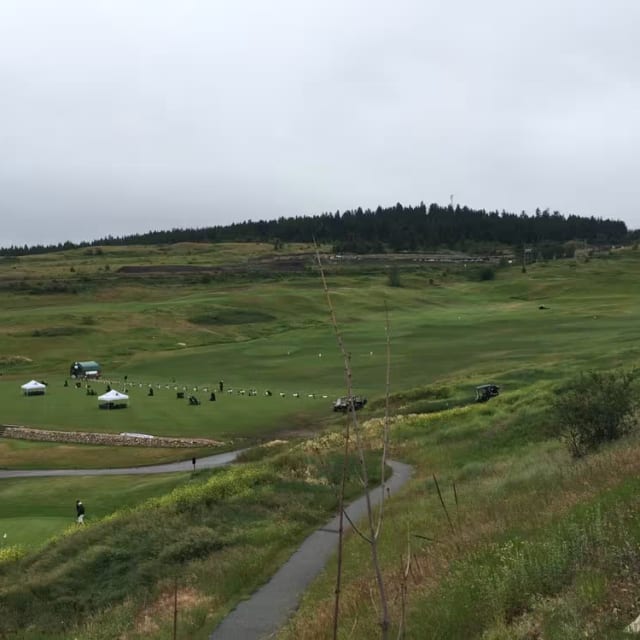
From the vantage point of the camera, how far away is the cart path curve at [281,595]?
14680mm

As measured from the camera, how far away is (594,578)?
8336 mm

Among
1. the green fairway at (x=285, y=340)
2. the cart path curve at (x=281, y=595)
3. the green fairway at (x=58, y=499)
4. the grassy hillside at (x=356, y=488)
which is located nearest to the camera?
the grassy hillside at (x=356, y=488)

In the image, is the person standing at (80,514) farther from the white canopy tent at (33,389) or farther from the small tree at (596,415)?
the white canopy tent at (33,389)

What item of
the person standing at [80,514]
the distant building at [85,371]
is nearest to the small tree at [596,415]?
the person standing at [80,514]

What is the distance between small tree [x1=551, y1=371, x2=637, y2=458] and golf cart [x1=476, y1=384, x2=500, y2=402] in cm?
2354

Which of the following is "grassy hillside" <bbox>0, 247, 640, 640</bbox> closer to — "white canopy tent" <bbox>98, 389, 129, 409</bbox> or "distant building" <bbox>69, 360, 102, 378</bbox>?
"white canopy tent" <bbox>98, 389, 129, 409</bbox>

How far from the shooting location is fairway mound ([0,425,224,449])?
45.4 metres

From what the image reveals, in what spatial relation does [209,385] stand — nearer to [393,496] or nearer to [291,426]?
[291,426]

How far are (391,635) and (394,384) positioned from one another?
5272cm

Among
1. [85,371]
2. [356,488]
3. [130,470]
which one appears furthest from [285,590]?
[85,371]

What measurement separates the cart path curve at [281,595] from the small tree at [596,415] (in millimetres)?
6766

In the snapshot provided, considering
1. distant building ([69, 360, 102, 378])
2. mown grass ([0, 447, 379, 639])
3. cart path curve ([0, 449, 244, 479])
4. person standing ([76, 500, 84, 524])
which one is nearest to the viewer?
mown grass ([0, 447, 379, 639])

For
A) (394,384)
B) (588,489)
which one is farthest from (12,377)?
(588,489)

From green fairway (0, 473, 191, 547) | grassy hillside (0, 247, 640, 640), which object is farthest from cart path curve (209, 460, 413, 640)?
green fairway (0, 473, 191, 547)
